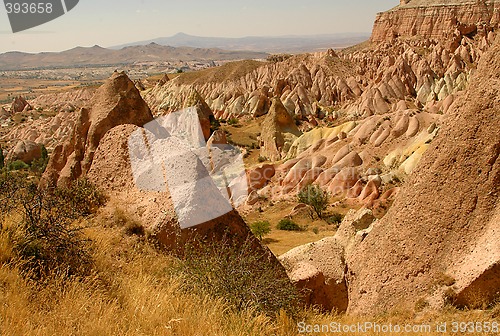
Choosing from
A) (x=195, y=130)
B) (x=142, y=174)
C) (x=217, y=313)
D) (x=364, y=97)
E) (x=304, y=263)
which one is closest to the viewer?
(x=217, y=313)

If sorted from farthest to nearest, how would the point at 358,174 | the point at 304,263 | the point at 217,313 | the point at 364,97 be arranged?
the point at 364,97 → the point at 358,174 → the point at 304,263 → the point at 217,313

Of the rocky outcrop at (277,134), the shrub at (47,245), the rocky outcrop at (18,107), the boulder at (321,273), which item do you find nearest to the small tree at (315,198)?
the rocky outcrop at (277,134)

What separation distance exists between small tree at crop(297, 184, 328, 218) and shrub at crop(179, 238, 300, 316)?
53.2 feet

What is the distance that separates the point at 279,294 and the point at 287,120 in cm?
3296

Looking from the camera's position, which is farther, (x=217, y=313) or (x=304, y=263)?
(x=304, y=263)

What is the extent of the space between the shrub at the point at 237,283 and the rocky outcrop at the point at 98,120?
4.60 metres

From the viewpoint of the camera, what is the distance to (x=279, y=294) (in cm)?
513

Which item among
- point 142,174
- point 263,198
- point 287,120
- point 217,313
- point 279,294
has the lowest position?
point 263,198

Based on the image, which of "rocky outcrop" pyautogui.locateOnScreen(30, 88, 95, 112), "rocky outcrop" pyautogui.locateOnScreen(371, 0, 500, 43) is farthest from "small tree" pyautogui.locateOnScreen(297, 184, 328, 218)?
"rocky outcrop" pyautogui.locateOnScreen(30, 88, 95, 112)

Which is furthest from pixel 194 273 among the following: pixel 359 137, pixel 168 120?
pixel 168 120

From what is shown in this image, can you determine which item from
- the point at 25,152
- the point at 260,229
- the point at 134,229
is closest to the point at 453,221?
the point at 134,229

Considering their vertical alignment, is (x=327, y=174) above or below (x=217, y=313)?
below

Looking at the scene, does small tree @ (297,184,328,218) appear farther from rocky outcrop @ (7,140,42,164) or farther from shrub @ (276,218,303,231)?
rocky outcrop @ (7,140,42,164)

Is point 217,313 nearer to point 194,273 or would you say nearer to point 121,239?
point 194,273
